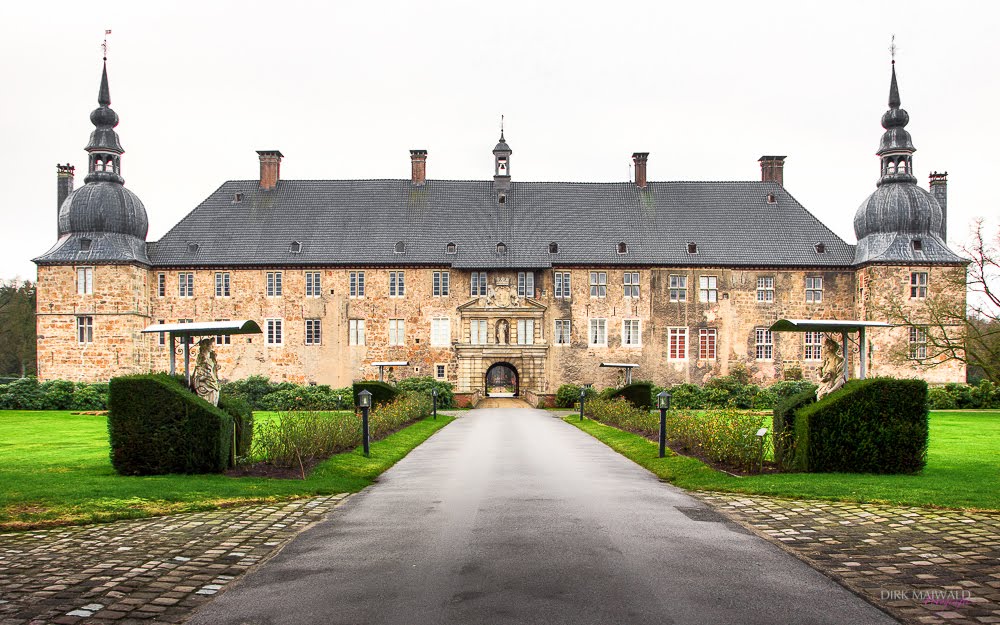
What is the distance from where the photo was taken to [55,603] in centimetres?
656

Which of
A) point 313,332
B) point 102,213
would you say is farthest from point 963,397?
point 102,213

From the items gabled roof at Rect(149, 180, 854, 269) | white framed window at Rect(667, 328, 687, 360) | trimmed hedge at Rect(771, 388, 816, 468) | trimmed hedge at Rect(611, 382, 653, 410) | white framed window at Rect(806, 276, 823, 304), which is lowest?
trimmed hedge at Rect(611, 382, 653, 410)

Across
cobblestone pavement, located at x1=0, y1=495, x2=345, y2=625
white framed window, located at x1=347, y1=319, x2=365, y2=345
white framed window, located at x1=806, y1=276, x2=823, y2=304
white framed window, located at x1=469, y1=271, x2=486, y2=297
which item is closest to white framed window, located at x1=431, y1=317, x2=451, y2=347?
white framed window, located at x1=469, y1=271, x2=486, y2=297

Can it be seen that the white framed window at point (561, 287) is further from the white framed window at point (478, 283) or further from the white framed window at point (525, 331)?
the white framed window at point (478, 283)

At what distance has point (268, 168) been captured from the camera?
1933 inches

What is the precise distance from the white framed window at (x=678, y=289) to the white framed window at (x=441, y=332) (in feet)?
38.9

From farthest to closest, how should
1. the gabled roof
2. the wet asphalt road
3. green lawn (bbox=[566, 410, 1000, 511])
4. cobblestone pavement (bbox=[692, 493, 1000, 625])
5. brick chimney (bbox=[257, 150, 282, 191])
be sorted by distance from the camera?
brick chimney (bbox=[257, 150, 282, 191]) < the gabled roof < green lawn (bbox=[566, 410, 1000, 511]) < cobblestone pavement (bbox=[692, 493, 1000, 625]) < the wet asphalt road

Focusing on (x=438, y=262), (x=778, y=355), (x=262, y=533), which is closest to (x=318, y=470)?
(x=262, y=533)

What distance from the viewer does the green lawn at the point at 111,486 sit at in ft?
34.0

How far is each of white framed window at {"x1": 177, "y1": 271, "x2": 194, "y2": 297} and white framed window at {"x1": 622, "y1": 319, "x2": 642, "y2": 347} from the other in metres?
22.7

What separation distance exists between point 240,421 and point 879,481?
1008 centimetres

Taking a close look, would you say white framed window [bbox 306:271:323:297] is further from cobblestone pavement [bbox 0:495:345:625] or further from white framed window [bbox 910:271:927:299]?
cobblestone pavement [bbox 0:495:345:625]

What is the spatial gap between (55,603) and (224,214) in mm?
43078

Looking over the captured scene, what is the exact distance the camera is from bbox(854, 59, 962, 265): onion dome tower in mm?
43406
